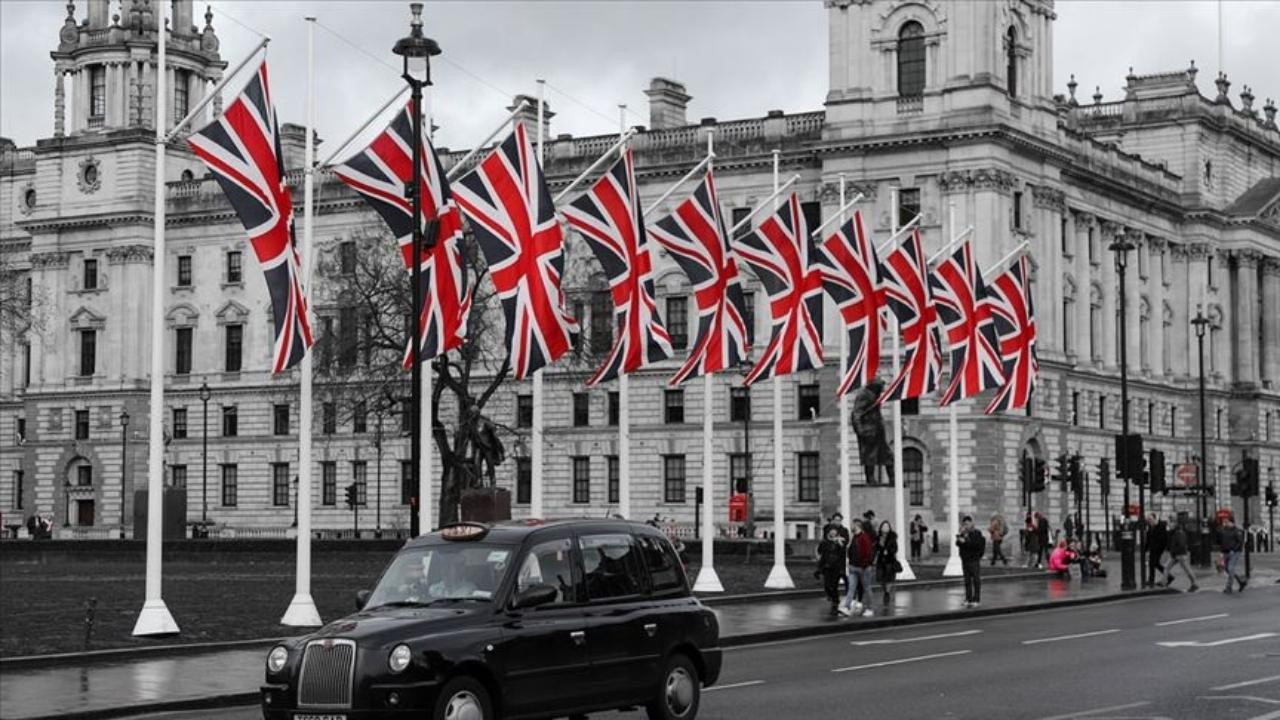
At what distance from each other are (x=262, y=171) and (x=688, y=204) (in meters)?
11.7

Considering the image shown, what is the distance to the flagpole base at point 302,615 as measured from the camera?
35.1 m

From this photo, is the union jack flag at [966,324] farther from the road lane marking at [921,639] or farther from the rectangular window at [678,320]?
the rectangular window at [678,320]

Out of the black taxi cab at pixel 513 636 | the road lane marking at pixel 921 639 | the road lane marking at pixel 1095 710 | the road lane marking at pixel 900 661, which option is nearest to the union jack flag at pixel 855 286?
the road lane marking at pixel 921 639

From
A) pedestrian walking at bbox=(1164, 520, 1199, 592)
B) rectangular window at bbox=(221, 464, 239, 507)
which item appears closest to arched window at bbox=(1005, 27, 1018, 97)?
pedestrian walking at bbox=(1164, 520, 1199, 592)

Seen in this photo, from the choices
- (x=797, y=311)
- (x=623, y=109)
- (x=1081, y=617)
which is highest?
(x=623, y=109)

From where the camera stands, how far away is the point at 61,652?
97.7 feet

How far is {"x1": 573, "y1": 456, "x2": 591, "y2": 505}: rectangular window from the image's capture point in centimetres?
10275

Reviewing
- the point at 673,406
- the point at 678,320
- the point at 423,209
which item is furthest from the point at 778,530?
the point at 673,406

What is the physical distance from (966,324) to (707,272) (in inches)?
501

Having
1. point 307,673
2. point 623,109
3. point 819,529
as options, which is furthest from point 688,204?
point 819,529

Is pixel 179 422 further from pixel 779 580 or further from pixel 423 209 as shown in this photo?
A: pixel 423 209

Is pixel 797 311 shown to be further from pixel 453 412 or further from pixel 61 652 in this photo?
pixel 453 412

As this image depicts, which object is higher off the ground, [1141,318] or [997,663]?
[1141,318]

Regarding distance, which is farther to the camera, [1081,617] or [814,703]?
[1081,617]
